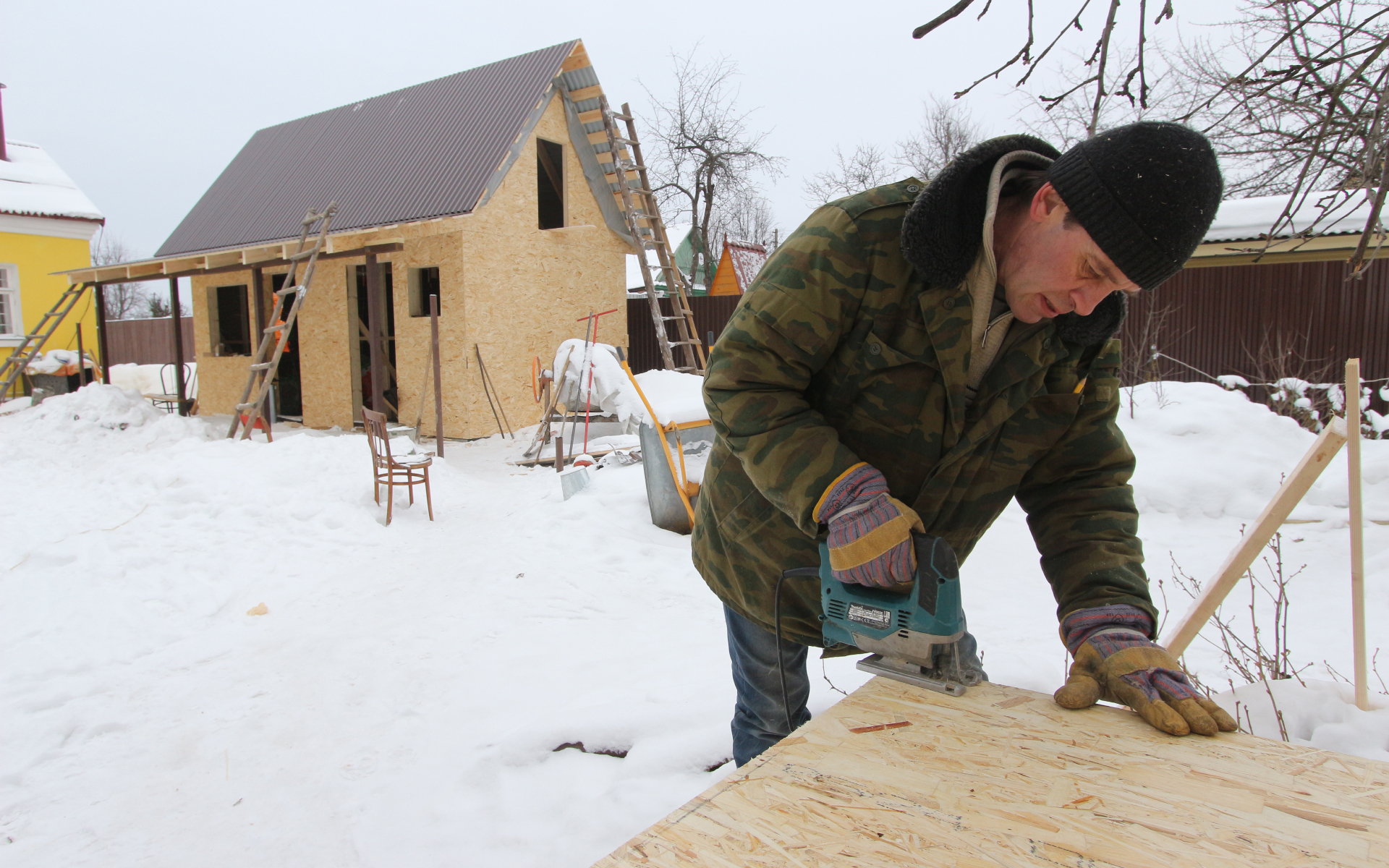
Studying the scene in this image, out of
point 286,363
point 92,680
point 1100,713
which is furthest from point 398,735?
point 286,363

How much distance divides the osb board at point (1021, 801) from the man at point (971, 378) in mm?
156

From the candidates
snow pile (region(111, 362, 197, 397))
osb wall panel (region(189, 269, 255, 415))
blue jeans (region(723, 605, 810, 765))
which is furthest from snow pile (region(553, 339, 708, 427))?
snow pile (region(111, 362, 197, 397))

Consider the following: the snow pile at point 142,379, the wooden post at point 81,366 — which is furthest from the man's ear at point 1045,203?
the snow pile at point 142,379

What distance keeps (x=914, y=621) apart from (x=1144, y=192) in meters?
0.93

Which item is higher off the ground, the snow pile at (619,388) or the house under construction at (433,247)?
the house under construction at (433,247)

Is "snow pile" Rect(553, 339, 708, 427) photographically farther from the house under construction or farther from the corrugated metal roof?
the corrugated metal roof

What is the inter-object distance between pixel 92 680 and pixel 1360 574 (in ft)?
17.9

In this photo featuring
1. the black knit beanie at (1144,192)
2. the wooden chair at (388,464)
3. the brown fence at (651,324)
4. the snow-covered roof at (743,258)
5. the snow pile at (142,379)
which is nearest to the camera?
the black knit beanie at (1144,192)

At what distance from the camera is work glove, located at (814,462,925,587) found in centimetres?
153

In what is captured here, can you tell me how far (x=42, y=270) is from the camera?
60.1 ft

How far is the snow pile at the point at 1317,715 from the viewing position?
223cm

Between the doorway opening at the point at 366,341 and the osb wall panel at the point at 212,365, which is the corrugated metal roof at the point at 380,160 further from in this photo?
the doorway opening at the point at 366,341

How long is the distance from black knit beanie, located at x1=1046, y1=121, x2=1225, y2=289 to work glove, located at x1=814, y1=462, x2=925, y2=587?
63 cm

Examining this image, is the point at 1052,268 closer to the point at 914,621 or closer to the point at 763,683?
the point at 914,621
